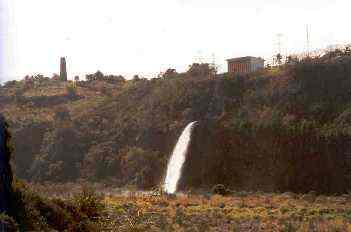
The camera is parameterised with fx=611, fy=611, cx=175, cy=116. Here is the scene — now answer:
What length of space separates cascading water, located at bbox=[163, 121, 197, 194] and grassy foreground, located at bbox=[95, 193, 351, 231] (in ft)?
33.2

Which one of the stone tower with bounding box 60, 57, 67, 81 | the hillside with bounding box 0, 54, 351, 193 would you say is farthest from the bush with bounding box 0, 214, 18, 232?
the stone tower with bounding box 60, 57, 67, 81

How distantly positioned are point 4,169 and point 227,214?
41.5 feet

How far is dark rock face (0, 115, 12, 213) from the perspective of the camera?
877 inches

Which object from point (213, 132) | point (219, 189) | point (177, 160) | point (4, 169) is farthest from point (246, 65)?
point (4, 169)

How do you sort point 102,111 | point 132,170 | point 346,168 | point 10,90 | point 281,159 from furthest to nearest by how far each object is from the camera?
point 10,90 → point 102,111 → point 132,170 → point 281,159 → point 346,168

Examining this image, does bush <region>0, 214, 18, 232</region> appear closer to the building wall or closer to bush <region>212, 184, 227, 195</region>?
bush <region>212, 184, 227, 195</region>

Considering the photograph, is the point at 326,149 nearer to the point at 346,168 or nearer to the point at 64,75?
the point at 346,168

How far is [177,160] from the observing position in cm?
5328

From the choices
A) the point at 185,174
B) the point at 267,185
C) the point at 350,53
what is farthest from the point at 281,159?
the point at 350,53

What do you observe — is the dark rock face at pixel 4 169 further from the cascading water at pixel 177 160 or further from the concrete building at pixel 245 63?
the concrete building at pixel 245 63

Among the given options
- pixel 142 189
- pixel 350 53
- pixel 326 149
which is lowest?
pixel 142 189

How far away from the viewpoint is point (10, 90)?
9756 cm

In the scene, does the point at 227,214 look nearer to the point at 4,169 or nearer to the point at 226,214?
the point at 226,214

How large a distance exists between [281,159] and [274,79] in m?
12.7
